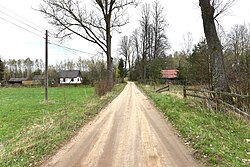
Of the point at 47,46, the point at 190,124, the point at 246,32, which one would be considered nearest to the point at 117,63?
the point at 246,32

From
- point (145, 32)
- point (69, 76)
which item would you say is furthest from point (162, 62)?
point (69, 76)

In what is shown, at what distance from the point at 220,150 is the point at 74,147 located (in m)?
3.69

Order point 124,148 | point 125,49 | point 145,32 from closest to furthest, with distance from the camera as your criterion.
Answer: point 124,148
point 145,32
point 125,49

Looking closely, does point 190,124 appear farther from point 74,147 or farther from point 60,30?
point 60,30

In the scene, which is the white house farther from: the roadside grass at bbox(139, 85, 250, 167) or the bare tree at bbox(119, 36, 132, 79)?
the roadside grass at bbox(139, 85, 250, 167)

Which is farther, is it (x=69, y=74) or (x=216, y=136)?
(x=69, y=74)

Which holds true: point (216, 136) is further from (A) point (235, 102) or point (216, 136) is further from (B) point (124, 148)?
(A) point (235, 102)

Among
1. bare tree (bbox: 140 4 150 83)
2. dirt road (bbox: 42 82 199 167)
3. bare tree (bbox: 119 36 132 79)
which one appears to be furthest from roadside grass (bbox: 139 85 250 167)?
bare tree (bbox: 119 36 132 79)

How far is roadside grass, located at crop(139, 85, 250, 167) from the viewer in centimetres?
526

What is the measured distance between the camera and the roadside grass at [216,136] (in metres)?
5.26

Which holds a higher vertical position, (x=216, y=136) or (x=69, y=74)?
(x=69, y=74)

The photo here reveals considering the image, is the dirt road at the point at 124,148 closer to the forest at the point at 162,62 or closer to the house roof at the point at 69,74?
the forest at the point at 162,62

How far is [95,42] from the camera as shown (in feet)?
91.8

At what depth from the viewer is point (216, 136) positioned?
6906 mm
